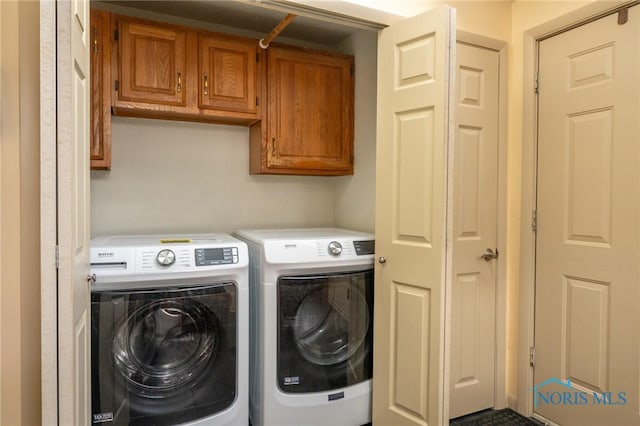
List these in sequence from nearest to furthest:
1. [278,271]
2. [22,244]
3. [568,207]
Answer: [22,244] → [278,271] → [568,207]

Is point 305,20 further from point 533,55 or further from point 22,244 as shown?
point 22,244

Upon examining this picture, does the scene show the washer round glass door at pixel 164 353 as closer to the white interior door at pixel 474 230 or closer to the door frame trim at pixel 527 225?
the white interior door at pixel 474 230

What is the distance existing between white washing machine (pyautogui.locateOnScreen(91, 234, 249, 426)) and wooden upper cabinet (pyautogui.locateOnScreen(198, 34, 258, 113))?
2.77 ft

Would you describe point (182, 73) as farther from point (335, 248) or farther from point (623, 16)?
point (623, 16)

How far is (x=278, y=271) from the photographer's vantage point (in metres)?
1.85

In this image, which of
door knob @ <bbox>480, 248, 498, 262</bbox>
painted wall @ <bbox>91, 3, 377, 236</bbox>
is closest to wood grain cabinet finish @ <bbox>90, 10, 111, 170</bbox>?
painted wall @ <bbox>91, 3, 377, 236</bbox>

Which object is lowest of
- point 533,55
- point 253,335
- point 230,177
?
point 253,335

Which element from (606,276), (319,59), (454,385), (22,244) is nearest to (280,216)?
(319,59)

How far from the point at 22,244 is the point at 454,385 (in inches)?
82.5

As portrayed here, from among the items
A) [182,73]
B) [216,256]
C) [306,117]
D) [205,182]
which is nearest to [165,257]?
[216,256]

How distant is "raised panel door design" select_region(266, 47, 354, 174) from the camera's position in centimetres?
235

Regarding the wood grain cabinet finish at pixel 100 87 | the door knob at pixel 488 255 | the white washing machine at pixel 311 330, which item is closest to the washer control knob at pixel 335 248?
the white washing machine at pixel 311 330

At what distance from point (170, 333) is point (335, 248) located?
33.6 inches

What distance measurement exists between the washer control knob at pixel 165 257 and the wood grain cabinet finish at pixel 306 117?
0.86 m
